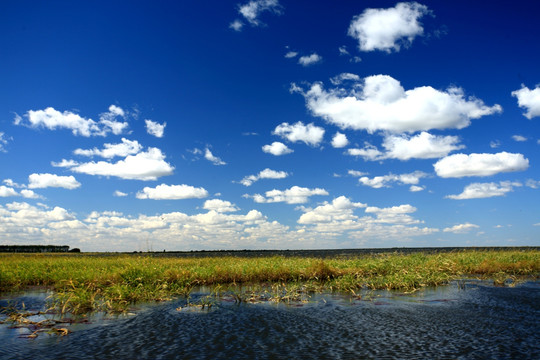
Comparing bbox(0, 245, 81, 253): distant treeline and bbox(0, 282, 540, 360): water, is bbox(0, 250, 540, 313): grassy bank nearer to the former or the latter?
bbox(0, 282, 540, 360): water

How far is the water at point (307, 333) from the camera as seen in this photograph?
7.87 meters

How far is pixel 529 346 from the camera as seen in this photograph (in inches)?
327

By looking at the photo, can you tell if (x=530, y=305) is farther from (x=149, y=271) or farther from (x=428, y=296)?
(x=149, y=271)

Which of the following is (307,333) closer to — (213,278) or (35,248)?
(213,278)

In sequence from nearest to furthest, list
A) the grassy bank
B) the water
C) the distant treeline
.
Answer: the water < the grassy bank < the distant treeline

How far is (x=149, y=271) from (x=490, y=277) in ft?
68.5

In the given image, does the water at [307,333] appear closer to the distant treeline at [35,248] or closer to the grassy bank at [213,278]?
the grassy bank at [213,278]

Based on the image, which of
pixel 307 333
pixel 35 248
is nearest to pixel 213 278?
pixel 307 333

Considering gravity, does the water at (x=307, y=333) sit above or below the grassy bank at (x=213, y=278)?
below

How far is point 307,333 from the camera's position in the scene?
945 cm

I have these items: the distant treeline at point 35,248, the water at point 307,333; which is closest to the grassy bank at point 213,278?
the water at point 307,333

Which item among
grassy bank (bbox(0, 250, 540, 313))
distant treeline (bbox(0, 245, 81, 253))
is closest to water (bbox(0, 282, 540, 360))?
grassy bank (bbox(0, 250, 540, 313))

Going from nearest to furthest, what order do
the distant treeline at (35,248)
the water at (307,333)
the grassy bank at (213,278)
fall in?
the water at (307,333)
the grassy bank at (213,278)
the distant treeline at (35,248)

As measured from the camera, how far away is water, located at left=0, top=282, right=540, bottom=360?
7.87 metres
